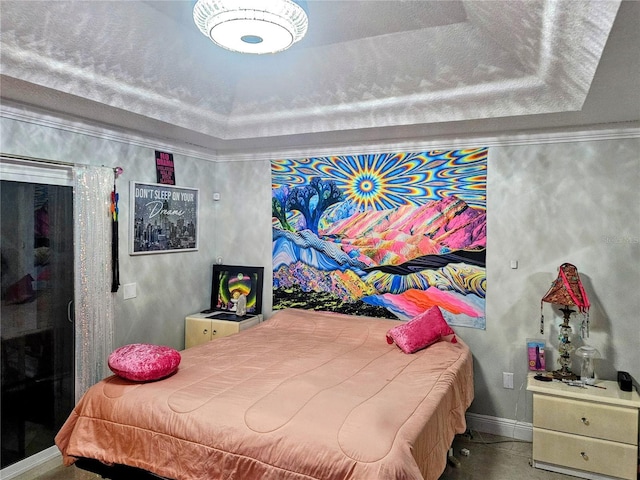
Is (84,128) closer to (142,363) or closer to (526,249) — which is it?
(142,363)

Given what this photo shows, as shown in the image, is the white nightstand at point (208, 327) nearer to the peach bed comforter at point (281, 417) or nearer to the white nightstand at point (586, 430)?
the peach bed comforter at point (281, 417)

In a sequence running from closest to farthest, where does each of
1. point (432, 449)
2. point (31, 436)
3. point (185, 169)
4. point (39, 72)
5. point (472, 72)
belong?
1. point (432, 449)
2. point (39, 72)
3. point (472, 72)
4. point (31, 436)
5. point (185, 169)

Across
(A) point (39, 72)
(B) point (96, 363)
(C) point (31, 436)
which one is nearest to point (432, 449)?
(B) point (96, 363)

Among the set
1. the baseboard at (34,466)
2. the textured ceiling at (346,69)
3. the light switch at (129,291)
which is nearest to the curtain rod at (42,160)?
the textured ceiling at (346,69)

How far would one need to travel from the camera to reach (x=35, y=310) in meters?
3.04

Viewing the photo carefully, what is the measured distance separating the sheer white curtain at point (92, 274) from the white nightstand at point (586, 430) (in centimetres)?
308

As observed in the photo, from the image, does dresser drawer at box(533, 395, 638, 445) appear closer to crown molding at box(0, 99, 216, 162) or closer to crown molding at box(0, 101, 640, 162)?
crown molding at box(0, 101, 640, 162)

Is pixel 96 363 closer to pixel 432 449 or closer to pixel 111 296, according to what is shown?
pixel 111 296

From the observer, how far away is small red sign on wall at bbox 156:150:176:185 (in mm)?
3904

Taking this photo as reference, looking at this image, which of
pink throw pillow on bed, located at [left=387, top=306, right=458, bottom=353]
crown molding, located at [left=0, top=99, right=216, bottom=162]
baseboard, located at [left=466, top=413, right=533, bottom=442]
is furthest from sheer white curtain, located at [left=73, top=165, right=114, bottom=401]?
baseboard, located at [left=466, top=413, right=533, bottom=442]

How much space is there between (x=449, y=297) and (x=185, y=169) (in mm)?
2669

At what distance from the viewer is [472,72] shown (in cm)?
283

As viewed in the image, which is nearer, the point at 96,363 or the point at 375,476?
the point at 375,476

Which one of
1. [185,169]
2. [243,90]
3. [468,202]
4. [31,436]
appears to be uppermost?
[243,90]
